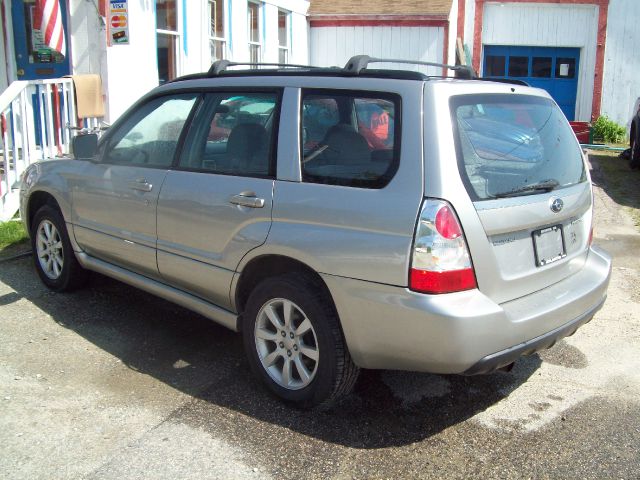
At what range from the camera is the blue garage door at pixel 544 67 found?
20453 millimetres

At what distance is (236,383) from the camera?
4.20m

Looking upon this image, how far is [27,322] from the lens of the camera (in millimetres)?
5109

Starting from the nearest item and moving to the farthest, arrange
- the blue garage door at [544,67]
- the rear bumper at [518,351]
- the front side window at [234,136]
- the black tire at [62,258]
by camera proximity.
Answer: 1. the rear bumper at [518,351]
2. the front side window at [234,136]
3. the black tire at [62,258]
4. the blue garage door at [544,67]

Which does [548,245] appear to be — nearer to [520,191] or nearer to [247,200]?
[520,191]

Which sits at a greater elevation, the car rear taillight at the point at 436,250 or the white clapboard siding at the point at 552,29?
the white clapboard siding at the point at 552,29

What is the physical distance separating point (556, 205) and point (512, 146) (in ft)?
1.25

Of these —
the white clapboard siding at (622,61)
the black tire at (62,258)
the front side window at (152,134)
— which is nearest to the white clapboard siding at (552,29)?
the white clapboard siding at (622,61)

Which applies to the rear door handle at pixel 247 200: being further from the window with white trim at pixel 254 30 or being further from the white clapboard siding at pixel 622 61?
the white clapboard siding at pixel 622 61

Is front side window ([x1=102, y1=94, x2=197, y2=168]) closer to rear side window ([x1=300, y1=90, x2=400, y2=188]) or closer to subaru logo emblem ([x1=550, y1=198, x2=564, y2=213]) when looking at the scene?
rear side window ([x1=300, y1=90, x2=400, y2=188])

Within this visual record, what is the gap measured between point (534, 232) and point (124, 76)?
7.18 m

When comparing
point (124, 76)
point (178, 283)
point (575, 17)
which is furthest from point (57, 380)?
point (575, 17)

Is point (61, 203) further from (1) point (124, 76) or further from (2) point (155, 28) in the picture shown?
(2) point (155, 28)

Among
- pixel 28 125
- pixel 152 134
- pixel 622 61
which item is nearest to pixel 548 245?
pixel 152 134

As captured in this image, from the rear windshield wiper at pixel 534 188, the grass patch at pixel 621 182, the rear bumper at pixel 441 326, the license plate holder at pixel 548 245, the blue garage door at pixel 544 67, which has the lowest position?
the grass patch at pixel 621 182
